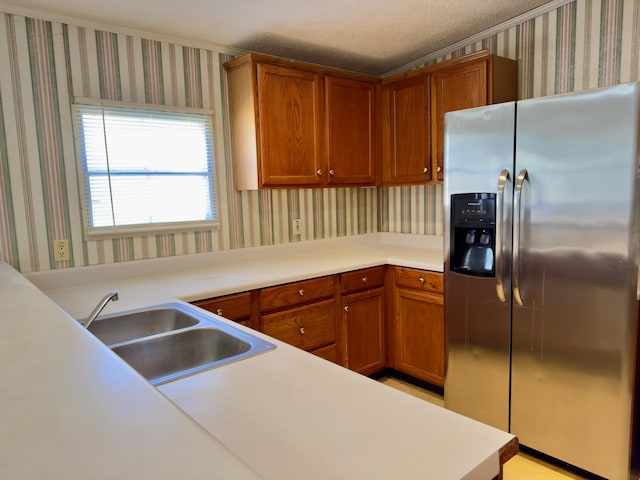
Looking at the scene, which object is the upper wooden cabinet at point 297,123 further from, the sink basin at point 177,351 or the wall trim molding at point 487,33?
the sink basin at point 177,351

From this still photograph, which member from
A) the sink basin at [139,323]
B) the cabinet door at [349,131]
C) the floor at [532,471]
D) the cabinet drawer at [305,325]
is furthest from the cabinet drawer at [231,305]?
the floor at [532,471]

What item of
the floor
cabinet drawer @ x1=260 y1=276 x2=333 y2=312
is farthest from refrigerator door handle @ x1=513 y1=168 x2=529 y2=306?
cabinet drawer @ x1=260 y1=276 x2=333 y2=312

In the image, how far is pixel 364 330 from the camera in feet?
9.62

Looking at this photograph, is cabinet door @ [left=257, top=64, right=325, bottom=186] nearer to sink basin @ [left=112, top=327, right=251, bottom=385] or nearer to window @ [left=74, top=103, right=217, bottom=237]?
window @ [left=74, top=103, right=217, bottom=237]

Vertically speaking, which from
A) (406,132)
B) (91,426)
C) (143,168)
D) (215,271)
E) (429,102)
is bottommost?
(215,271)

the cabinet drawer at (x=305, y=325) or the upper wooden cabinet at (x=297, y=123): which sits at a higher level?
the upper wooden cabinet at (x=297, y=123)

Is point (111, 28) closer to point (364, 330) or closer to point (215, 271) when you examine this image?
point (215, 271)

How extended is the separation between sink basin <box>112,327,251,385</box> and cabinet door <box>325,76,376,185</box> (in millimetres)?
1789

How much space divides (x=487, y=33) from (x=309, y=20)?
1.21 meters

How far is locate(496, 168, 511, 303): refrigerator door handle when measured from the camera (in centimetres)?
209

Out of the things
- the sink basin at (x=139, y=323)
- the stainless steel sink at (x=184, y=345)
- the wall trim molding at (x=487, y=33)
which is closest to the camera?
the stainless steel sink at (x=184, y=345)

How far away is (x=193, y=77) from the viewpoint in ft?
9.12

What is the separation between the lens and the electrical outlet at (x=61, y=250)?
7.77 ft

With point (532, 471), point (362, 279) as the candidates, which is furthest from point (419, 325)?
point (532, 471)
